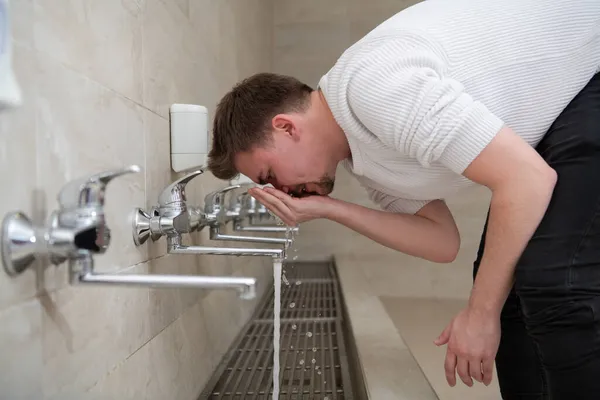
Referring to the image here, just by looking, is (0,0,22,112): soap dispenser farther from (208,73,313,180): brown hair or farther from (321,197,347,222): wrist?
(321,197,347,222): wrist

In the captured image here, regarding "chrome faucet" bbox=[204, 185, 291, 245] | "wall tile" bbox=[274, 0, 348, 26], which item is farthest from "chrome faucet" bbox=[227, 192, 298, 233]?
"wall tile" bbox=[274, 0, 348, 26]

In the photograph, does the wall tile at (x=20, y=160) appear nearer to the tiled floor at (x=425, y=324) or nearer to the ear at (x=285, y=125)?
the ear at (x=285, y=125)

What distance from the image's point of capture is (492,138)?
0.58m

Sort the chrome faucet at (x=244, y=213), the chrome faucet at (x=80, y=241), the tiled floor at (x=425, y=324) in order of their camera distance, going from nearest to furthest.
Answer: the chrome faucet at (x=80, y=241) → the chrome faucet at (x=244, y=213) → the tiled floor at (x=425, y=324)

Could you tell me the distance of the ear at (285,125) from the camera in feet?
2.56

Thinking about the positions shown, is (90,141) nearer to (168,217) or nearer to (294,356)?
(168,217)

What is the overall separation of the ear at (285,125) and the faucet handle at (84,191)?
1.23 feet

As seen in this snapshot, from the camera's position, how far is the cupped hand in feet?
2.87

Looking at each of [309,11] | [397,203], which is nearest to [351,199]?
[309,11]

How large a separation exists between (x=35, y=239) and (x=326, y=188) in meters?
0.57

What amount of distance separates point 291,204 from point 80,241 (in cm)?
48

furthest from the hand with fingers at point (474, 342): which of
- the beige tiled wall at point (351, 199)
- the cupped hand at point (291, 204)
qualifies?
the beige tiled wall at point (351, 199)

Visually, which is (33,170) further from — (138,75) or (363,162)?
(363,162)

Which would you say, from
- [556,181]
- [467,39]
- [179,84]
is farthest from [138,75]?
[556,181]
